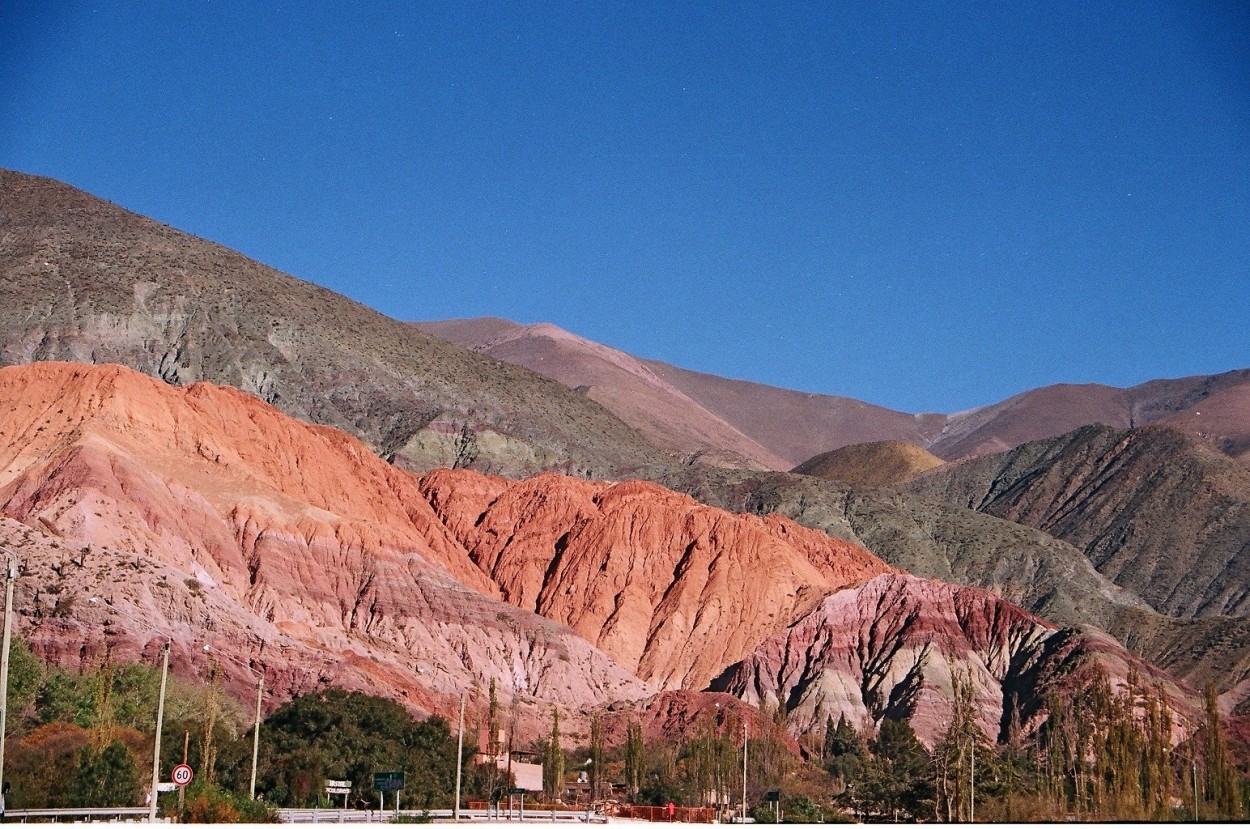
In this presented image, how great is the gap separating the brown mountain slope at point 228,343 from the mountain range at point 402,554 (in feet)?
1.14

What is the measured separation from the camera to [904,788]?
99.2 m

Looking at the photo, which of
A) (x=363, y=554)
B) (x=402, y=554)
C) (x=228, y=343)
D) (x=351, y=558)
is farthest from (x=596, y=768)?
(x=228, y=343)

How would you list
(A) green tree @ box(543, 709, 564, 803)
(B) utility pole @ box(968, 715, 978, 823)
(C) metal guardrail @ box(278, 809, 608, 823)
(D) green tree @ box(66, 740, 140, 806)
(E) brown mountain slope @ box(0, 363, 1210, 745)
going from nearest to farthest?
(D) green tree @ box(66, 740, 140, 806)
(C) metal guardrail @ box(278, 809, 608, 823)
(B) utility pole @ box(968, 715, 978, 823)
(A) green tree @ box(543, 709, 564, 803)
(E) brown mountain slope @ box(0, 363, 1210, 745)

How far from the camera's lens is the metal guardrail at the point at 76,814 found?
51344 millimetres

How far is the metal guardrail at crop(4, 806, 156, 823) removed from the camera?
51.3 m

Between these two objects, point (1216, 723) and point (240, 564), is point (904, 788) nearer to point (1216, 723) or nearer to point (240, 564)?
point (1216, 723)

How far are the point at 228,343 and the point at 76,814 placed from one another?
425 feet

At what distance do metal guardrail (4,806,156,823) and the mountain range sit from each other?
3786 centimetres

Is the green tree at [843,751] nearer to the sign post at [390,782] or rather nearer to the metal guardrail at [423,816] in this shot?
the metal guardrail at [423,816]

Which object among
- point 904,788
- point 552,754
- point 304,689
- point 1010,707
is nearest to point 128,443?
point 304,689

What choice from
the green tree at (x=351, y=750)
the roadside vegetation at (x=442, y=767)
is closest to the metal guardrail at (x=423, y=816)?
the roadside vegetation at (x=442, y=767)

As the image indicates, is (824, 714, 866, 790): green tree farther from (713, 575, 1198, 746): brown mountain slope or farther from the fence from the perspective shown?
the fence

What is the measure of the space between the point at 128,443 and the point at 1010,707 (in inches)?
2720

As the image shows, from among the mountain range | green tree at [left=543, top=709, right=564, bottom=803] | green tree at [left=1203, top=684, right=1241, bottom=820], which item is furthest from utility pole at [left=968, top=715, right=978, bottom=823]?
green tree at [left=543, top=709, right=564, bottom=803]
